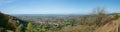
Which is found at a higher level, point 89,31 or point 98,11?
point 98,11

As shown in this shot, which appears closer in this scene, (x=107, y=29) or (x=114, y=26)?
(x=114, y=26)

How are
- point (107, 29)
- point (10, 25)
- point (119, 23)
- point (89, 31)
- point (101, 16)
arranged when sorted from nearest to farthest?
point (119, 23) < point (107, 29) < point (89, 31) < point (10, 25) < point (101, 16)

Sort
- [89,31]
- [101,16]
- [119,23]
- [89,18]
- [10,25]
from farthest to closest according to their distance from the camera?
[89,18] < [101,16] < [10,25] < [89,31] < [119,23]

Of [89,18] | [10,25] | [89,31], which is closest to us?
[89,31]

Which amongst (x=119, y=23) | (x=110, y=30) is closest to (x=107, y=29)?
(x=110, y=30)

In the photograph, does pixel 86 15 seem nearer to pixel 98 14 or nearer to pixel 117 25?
pixel 98 14

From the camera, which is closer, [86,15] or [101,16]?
[101,16]

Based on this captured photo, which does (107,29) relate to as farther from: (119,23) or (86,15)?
(86,15)

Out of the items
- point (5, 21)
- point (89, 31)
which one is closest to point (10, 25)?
point (5, 21)

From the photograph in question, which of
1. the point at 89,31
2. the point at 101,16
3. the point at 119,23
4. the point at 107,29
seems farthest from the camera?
the point at 101,16
